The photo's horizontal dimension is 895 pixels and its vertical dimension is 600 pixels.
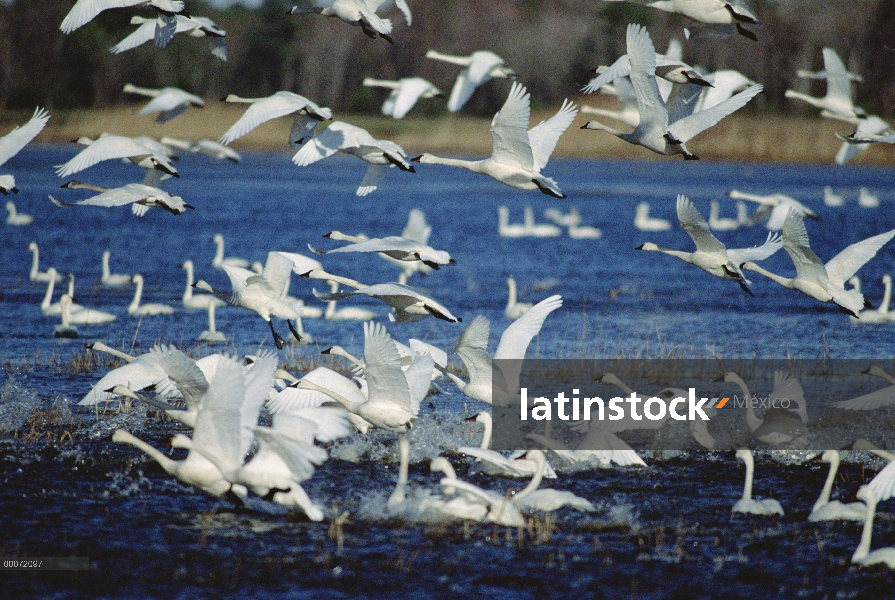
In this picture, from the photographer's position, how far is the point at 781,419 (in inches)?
420

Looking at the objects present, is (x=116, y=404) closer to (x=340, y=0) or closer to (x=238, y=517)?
(x=238, y=517)

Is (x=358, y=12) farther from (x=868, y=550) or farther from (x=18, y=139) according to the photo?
(x=868, y=550)

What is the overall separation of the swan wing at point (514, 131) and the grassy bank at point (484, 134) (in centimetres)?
3197

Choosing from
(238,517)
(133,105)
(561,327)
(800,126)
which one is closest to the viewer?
(238,517)

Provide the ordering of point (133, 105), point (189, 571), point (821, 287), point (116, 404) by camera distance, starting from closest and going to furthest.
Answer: point (189, 571)
point (821, 287)
point (116, 404)
point (133, 105)

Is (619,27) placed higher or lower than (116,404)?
higher

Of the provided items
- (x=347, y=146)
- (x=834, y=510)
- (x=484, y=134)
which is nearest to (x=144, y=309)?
(x=347, y=146)

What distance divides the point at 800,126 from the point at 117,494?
41062mm

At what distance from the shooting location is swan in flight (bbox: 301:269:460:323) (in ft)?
32.2

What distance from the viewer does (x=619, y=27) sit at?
202 feet

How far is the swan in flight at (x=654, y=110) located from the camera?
8977mm

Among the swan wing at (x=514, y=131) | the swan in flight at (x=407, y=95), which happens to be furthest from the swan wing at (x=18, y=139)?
the swan wing at (x=514, y=131)

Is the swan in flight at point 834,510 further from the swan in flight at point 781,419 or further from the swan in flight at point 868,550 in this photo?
the swan in flight at point 781,419

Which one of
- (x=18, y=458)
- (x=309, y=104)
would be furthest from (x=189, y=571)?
(x=309, y=104)
